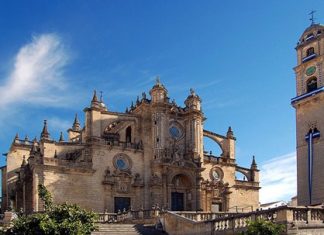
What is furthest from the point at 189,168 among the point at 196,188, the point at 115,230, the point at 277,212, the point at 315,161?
the point at 277,212

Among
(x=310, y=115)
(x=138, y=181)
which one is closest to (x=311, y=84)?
(x=310, y=115)

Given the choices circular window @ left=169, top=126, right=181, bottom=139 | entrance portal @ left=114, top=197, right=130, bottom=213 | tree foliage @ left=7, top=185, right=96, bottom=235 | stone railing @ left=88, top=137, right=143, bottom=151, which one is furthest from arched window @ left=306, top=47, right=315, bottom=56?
tree foliage @ left=7, top=185, right=96, bottom=235

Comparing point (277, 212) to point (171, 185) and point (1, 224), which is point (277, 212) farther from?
point (171, 185)

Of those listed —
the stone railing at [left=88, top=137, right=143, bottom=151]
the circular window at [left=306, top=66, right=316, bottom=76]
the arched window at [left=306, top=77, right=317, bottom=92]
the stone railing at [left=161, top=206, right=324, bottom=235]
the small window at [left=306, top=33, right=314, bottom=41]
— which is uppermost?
the small window at [left=306, top=33, right=314, bottom=41]

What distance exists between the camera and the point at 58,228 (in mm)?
18922

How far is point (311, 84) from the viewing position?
37.9m

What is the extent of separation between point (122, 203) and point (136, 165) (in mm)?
3387

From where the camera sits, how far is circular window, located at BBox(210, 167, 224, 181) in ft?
159

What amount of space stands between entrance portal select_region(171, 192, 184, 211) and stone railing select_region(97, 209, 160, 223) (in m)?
10.3

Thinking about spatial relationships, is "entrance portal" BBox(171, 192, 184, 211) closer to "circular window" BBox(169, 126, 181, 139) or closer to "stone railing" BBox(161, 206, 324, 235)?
"circular window" BBox(169, 126, 181, 139)

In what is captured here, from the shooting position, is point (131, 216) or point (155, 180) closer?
point (131, 216)

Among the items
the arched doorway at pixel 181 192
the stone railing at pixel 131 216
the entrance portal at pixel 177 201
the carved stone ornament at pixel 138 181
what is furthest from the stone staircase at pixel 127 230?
the arched doorway at pixel 181 192

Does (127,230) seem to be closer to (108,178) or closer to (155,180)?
(108,178)

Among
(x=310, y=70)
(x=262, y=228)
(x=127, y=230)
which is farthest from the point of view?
(x=310, y=70)
